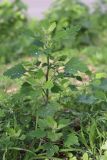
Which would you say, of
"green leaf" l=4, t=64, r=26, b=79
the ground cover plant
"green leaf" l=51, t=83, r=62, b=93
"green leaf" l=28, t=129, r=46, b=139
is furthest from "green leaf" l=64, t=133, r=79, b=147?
"green leaf" l=4, t=64, r=26, b=79

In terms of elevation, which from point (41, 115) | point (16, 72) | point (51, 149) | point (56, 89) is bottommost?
point (51, 149)

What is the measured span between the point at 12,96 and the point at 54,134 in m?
0.45

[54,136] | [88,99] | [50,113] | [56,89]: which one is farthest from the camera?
[88,99]

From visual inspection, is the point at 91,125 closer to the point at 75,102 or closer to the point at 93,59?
the point at 75,102

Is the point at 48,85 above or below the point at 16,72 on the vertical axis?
below

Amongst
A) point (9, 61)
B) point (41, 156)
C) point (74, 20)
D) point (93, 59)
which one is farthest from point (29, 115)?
point (74, 20)

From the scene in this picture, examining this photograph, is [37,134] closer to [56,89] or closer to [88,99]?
[56,89]

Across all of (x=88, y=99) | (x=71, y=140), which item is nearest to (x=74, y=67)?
(x=88, y=99)

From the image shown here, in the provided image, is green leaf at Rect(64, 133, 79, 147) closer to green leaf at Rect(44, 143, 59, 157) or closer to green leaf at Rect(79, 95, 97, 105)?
green leaf at Rect(44, 143, 59, 157)

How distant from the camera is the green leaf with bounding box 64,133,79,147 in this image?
302 centimetres

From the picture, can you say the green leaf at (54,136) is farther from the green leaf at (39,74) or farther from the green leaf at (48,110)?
the green leaf at (39,74)

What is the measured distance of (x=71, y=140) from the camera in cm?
304

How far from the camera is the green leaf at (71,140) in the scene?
3018 millimetres

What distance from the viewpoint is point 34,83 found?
3.12 meters
